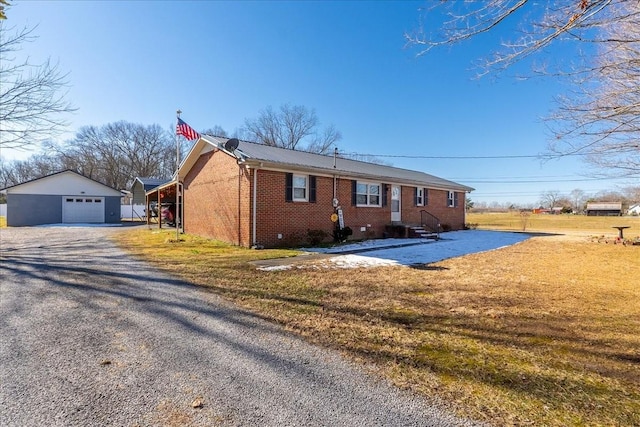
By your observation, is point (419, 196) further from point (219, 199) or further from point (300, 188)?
point (219, 199)

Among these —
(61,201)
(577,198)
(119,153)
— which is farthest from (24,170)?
(577,198)

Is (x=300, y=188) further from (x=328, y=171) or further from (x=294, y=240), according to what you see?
(x=294, y=240)

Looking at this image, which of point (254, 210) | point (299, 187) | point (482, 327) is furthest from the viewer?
point (299, 187)

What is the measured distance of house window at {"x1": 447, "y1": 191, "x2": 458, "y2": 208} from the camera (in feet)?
64.6

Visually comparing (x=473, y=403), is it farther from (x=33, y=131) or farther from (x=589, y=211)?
(x=589, y=211)

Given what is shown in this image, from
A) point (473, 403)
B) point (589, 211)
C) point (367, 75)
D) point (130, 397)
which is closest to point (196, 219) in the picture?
point (367, 75)

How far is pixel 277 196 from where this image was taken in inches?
434

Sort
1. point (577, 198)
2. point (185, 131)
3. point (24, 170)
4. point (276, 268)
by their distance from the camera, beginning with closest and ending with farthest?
point (276, 268) → point (185, 131) → point (24, 170) → point (577, 198)

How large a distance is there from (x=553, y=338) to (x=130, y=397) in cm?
411

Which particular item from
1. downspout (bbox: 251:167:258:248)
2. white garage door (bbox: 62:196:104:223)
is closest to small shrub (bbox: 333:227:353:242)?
downspout (bbox: 251:167:258:248)

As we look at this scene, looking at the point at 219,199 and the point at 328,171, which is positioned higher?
the point at 328,171

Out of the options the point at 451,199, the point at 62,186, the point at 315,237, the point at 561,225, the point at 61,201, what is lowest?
the point at 561,225

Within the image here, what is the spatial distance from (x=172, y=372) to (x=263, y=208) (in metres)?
8.24

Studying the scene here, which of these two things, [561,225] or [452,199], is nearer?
[452,199]
